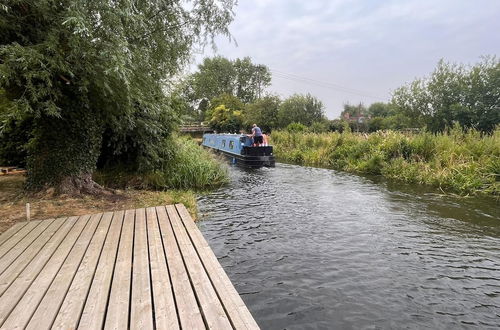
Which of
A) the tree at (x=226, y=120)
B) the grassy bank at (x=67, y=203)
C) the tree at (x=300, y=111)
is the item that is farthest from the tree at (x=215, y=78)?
the grassy bank at (x=67, y=203)

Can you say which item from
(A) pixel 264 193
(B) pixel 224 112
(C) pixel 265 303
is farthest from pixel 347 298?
(B) pixel 224 112

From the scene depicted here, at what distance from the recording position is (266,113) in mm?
30500

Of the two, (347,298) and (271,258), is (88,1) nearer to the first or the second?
(271,258)

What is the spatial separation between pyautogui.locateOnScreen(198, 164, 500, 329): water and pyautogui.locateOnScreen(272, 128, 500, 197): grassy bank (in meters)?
1.61

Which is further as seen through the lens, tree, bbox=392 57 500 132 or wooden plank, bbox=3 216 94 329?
tree, bbox=392 57 500 132

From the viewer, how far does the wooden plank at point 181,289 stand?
74.6 inches

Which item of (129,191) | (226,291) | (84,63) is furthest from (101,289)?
(129,191)

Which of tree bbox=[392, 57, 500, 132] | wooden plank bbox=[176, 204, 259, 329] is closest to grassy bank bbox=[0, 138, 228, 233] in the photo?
wooden plank bbox=[176, 204, 259, 329]

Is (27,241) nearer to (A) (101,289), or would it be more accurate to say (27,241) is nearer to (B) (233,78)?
(A) (101,289)

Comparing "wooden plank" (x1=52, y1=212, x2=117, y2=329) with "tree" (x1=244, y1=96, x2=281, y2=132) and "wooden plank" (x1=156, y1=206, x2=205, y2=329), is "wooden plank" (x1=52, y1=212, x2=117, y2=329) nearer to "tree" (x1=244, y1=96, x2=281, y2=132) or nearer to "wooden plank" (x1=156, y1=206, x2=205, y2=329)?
"wooden plank" (x1=156, y1=206, x2=205, y2=329)

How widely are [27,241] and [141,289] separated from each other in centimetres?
198

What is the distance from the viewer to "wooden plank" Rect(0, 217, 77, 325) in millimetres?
2083

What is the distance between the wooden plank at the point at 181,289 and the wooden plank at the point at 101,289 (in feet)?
1.51

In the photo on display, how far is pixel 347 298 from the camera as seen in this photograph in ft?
11.2
